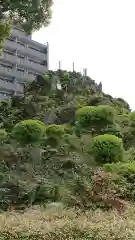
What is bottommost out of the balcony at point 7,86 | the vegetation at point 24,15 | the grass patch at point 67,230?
the grass patch at point 67,230

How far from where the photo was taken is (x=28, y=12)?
14836 mm

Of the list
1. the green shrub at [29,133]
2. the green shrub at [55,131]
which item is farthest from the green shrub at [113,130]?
the green shrub at [29,133]

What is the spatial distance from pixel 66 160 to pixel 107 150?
101 centimetres

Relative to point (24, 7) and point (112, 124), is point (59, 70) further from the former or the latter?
point (112, 124)

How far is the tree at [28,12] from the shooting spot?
Answer: 46.6 feet

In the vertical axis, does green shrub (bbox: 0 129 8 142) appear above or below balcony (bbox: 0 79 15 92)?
below

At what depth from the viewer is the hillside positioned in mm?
7891

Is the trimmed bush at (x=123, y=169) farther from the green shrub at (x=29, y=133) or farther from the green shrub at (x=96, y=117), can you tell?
the green shrub at (x=96, y=117)

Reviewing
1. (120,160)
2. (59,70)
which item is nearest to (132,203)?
(120,160)

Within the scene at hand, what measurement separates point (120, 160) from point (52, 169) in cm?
168

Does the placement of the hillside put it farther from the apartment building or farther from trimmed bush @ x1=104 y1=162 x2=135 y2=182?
the apartment building

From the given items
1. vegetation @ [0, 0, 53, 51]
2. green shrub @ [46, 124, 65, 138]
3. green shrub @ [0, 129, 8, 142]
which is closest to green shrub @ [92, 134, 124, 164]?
green shrub @ [46, 124, 65, 138]

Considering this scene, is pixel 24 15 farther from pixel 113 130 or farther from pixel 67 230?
pixel 67 230

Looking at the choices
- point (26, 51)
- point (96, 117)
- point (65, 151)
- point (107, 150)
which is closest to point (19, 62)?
point (26, 51)
